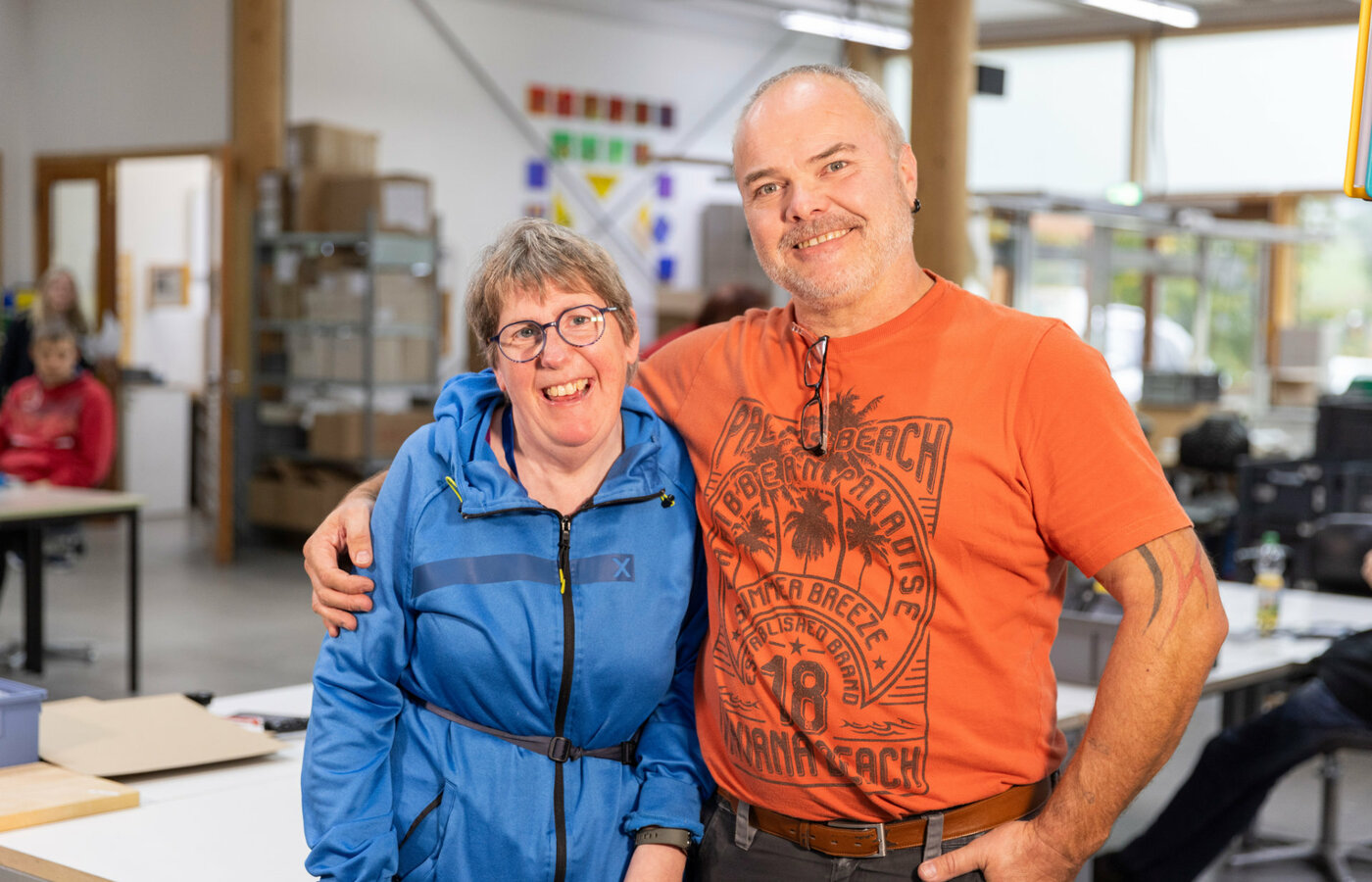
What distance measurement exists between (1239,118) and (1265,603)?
915cm

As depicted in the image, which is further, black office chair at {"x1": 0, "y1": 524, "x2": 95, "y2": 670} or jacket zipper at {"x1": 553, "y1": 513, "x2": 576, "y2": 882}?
black office chair at {"x1": 0, "y1": 524, "x2": 95, "y2": 670}

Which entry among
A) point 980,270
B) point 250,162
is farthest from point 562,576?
point 980,270

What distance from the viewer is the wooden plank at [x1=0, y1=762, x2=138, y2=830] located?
209 cm

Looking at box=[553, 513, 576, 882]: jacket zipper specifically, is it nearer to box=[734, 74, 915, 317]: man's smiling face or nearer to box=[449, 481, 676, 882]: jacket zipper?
box=[449, 481, 676, 882]: jacket zipper

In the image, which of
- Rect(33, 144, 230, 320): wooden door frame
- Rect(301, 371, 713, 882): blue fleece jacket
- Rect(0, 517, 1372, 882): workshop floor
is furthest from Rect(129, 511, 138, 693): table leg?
Rect(33, 144, 230, 320): wooden door frame

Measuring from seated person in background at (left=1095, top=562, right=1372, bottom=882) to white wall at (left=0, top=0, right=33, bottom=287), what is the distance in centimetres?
1026

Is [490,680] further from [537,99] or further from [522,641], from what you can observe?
[537,99]

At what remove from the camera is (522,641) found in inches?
69.0

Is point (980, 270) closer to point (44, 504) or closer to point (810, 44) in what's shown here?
point (810, 44)

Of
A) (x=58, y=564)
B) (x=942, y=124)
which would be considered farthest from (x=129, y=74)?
(x=942, y=124)

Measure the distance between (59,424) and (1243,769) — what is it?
5.21 m

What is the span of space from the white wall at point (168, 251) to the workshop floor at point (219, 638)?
3.00 metres

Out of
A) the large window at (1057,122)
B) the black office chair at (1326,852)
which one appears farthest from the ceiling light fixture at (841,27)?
the black office chair at (1326,852)

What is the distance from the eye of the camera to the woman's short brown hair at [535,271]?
1.81m
